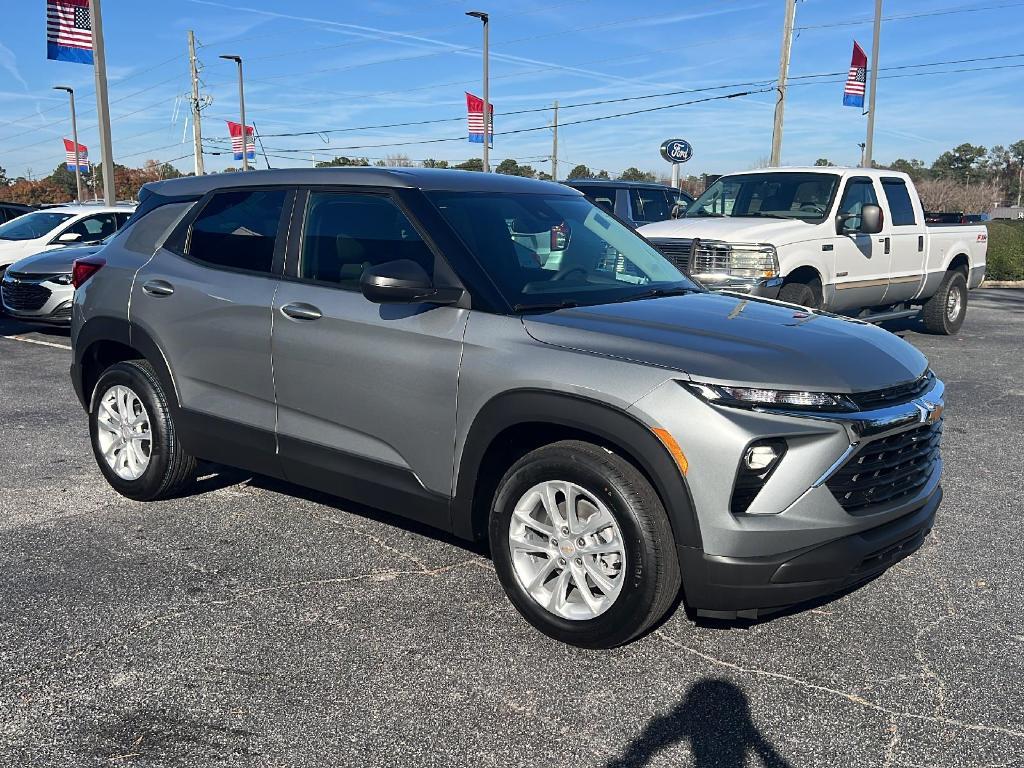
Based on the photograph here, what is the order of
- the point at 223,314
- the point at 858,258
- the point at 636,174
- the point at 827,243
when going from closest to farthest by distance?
the point at 223,314
the point at 827,243
the point at 858,258
the point at 636,174

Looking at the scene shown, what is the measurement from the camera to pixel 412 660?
11.4 feet

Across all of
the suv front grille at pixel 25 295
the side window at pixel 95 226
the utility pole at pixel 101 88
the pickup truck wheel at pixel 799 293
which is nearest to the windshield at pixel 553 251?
the pickup truck wheel at pixel 799 293

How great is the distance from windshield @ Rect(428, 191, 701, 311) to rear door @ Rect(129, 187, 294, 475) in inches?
39.6

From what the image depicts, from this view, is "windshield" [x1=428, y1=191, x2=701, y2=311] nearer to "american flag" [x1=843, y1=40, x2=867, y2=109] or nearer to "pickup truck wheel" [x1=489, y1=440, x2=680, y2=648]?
Answer: "pickup truck wheel" [x1=489, y1=440, x2=680, y2=648]

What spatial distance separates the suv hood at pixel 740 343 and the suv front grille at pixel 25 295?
9.86 m

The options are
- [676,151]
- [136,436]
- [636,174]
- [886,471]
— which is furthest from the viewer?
[636,174]

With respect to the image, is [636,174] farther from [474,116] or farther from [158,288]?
[158,288]

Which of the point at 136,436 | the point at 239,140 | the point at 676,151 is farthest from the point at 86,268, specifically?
the point at 239,140

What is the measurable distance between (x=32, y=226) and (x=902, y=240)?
12.2m

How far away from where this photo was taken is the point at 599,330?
11.8 ft

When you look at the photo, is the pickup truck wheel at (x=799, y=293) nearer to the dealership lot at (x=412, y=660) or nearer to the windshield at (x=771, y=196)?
the windshield at (x=771, y=196)

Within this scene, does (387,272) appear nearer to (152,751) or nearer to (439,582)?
(439,582)

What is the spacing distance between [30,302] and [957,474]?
10703 millimetres

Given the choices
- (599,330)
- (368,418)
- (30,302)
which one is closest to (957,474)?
(599,330)
